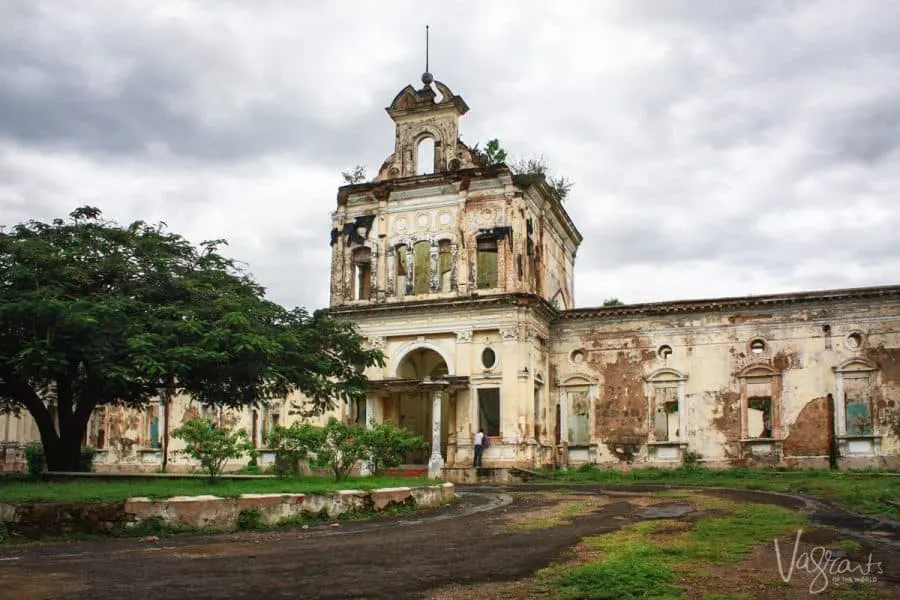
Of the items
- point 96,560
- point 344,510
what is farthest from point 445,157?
point 96,560

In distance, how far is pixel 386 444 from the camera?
1797 cm

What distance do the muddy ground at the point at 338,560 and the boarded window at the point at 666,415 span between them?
1498 cm

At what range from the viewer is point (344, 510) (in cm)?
1379

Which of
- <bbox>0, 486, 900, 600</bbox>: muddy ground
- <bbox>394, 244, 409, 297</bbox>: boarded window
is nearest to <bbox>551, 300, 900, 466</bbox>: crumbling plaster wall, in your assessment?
<bbox>394, 244, 409, 297</bbox>: boarded window

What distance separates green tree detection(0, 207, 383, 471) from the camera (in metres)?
15.3

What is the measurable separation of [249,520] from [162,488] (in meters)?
2.54

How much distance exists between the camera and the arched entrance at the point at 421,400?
2871cm

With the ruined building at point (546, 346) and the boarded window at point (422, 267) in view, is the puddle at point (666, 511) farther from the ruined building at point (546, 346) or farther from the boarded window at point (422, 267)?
the boarded window at point (422, 267)

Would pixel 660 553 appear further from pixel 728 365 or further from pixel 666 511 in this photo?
pixel 728 365

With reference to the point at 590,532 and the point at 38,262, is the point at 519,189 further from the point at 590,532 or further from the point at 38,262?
the point at 590,532

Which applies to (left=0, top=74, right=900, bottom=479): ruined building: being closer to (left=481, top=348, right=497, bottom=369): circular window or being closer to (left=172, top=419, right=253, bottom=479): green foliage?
(left=481, top=348, right=497, bottom=369): circular window

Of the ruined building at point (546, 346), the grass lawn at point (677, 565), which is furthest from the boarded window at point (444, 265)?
the grass lawn at point (677, 565)

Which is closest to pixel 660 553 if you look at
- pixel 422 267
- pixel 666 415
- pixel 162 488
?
pixel 162 488

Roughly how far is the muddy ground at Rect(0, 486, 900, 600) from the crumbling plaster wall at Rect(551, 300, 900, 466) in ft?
47.2
